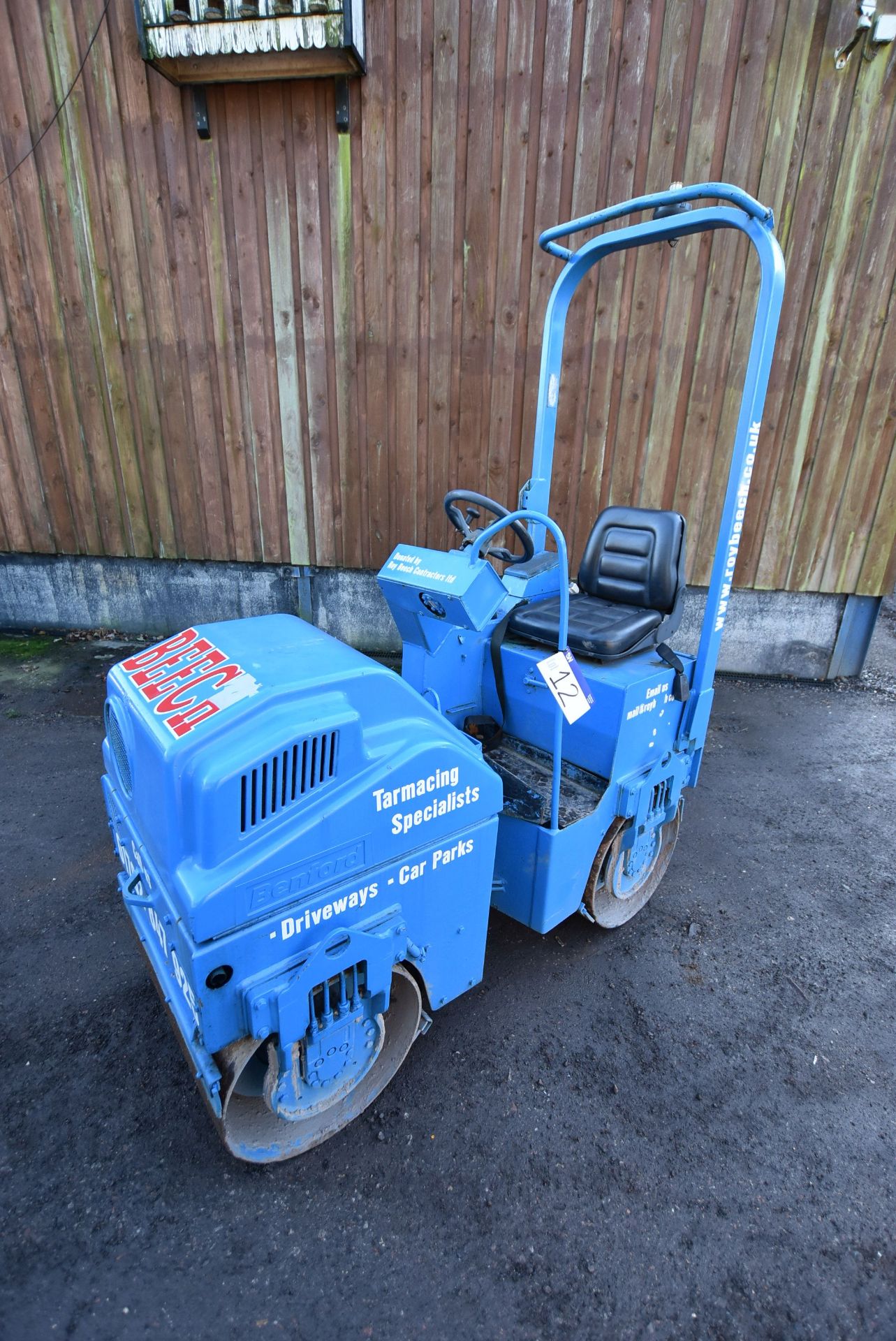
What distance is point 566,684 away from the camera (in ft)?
6.77

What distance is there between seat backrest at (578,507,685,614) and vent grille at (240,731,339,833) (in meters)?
1.71

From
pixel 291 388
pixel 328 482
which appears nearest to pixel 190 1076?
pixel 328 482

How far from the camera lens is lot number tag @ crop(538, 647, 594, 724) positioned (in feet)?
6.68

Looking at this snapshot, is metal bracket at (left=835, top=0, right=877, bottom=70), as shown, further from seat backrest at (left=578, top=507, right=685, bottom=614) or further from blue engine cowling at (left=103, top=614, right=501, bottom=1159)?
blue engine cowling at (left=103, top=614, right=501, bottom=1159)

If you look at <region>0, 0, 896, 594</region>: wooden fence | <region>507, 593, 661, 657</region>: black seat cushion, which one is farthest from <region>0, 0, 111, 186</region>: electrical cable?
<region>507, 593, 661, 657</region>: black seat cushion

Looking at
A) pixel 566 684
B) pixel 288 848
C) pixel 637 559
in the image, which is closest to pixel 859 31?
pixel 637 559

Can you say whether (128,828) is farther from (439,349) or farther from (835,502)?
(835,502)

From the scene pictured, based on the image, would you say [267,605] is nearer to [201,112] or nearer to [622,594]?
[201,112]

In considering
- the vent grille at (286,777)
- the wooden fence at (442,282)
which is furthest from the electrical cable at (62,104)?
the vent grille at (286,777)

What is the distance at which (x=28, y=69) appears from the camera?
15.8 ft

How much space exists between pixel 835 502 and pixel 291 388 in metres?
4.29

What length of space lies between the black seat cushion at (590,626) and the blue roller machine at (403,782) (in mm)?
11

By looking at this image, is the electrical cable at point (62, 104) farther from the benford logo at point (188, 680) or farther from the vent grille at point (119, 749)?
the vent grille at point (119, 749)

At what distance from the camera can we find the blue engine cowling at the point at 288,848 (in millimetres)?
1523
